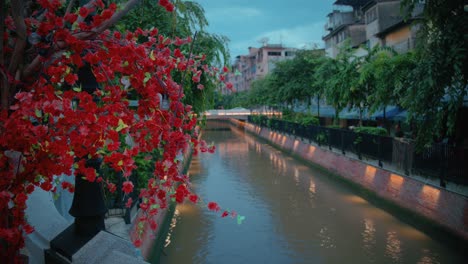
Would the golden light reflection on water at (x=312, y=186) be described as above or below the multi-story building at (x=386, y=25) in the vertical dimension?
below

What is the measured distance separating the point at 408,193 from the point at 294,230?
4223mm

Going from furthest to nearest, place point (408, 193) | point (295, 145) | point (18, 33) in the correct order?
point (295, 145) → point (408, 193) → point (18, 33)

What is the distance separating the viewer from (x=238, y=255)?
11.1 m

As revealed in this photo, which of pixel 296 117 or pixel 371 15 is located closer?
pixel 371 15

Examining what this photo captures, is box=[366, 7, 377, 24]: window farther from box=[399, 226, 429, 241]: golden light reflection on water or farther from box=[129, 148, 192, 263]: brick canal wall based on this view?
box=[129, 148, 192, 263]: brick canal wall

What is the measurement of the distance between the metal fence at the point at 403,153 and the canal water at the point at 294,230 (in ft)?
6.04

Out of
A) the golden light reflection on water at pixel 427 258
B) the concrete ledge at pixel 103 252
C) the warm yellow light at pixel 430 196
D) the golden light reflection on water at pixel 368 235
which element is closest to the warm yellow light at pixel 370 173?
the golden light reflection on water at pixel 368 235

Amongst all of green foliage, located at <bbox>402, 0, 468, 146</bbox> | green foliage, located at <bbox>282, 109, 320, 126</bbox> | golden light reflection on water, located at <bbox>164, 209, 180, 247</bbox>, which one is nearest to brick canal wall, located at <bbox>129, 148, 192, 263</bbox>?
golden light reflection on water, located at <bbox>164, 209, 180, 247</bbox>

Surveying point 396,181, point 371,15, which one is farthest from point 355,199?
point 371,15

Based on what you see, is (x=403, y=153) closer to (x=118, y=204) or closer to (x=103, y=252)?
(x=118, y=204)

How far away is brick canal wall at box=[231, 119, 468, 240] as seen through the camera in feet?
38.1

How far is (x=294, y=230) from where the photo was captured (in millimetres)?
13367

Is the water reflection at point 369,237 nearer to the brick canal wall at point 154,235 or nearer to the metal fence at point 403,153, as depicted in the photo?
the metal fence at point 403,153

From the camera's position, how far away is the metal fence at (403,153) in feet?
40.9
